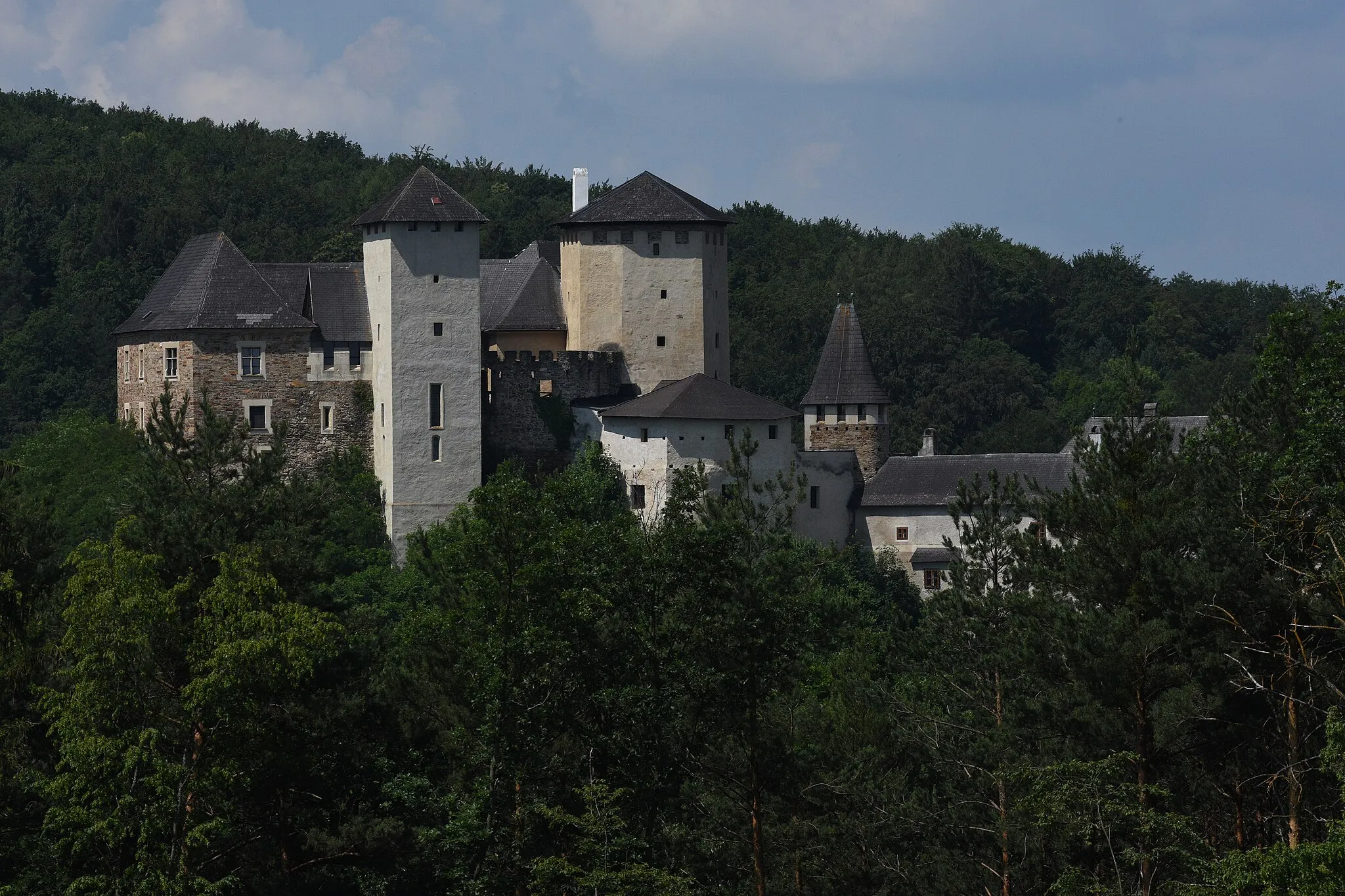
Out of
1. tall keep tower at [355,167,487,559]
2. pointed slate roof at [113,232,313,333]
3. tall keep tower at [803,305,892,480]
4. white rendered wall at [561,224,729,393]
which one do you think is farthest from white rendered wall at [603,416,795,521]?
pointed slate roof at [113,232,313,333]

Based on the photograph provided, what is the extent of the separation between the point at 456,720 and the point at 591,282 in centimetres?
2424

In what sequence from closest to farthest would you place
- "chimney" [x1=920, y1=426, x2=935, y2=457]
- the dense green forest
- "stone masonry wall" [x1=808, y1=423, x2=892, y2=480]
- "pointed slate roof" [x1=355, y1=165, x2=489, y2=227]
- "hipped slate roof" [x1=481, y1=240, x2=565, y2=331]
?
1. the dense green forest
2. "pointed slate roof" [x1=355, y1=165, x2=489, y2=227]
3. "hipped slate roof" [x1=481, y1=240, x2=565, y2=331]
4. "stone masonry wall" [x1=808, y1=423, x2=892, y2=480]
5. "chimney" [x1=920, y1=426, x2=935, y2=457]

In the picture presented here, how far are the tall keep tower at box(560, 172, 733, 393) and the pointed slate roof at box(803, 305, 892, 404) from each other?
184 inches

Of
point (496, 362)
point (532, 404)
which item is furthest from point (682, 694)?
point (496, 362)

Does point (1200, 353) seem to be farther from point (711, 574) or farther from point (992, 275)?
point (711, 574)

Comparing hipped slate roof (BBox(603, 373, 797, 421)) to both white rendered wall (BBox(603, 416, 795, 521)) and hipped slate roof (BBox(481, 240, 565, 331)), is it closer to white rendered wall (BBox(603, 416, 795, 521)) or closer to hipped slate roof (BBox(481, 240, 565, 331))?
white rendered wall (BBox(603, 416, 795, 521))

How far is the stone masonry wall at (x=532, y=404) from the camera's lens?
48.9m

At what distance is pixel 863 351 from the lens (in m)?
55.3

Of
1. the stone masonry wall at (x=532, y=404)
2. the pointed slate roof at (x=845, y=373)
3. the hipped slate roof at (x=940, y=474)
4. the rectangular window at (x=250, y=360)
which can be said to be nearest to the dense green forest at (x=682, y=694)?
the rectangular window at (x=250, y=360)

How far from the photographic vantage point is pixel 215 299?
161 ft

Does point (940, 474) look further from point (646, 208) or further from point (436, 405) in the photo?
point (436, 405)

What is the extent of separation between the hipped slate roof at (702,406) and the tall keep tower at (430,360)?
3.05 meters

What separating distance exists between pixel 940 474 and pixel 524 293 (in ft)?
33.4

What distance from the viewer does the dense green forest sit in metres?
23.4
